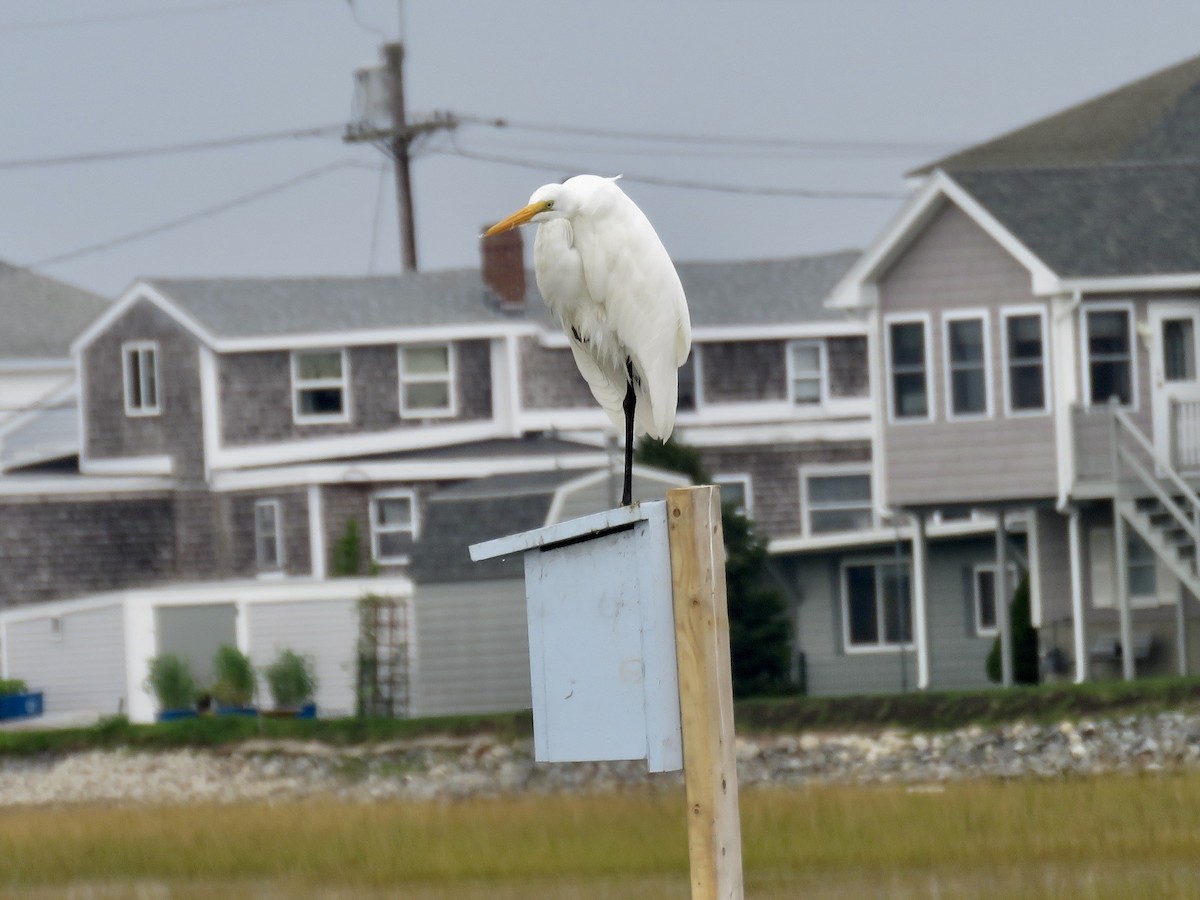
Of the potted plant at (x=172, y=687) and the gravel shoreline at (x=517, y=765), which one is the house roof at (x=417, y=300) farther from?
the gravel shoreline at (x=517, y=765)

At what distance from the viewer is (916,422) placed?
29.8 metres

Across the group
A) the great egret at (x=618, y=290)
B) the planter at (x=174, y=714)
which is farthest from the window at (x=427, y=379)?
the great egret at (x=618, y=290)

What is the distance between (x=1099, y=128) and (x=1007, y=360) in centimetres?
1814

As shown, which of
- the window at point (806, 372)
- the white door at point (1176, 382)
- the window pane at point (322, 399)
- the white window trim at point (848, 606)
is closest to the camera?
the white door at point (1176, 382)

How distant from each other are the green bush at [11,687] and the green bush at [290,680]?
5.14 m

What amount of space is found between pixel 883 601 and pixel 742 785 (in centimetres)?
1158

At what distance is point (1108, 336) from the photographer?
29.0 meters

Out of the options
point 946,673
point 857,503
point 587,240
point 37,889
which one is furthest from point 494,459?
point 587,240

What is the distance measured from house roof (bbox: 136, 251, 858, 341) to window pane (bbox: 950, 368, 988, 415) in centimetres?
1522

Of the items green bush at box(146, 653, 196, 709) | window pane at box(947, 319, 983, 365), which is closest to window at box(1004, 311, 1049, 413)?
window pane at box(947, 319, 983, 365)

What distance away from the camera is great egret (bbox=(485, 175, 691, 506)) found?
9.04m

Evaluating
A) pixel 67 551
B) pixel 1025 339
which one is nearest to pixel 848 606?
pixel 1025 339

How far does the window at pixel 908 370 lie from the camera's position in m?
29.8

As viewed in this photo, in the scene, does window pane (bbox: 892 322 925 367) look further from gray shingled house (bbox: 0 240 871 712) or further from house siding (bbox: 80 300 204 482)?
house siding (bbox: 80 300 204 482)
